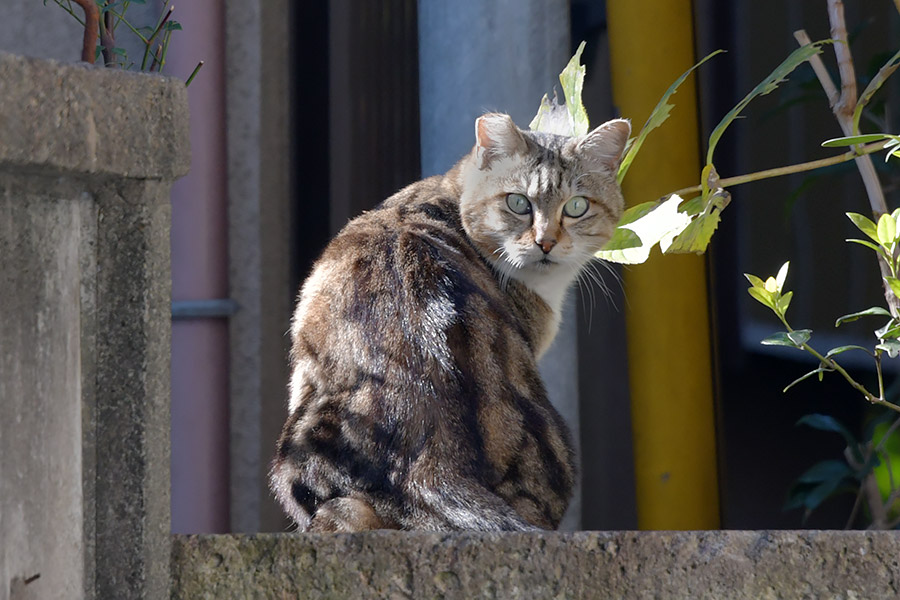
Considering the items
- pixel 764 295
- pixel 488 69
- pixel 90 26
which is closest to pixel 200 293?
pixel 488 69

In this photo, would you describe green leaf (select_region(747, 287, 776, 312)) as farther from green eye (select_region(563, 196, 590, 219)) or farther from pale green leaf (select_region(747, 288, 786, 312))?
green eye (select_region(563, 196, 590, 219))

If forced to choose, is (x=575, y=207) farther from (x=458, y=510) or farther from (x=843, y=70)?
(x=458, y=510)

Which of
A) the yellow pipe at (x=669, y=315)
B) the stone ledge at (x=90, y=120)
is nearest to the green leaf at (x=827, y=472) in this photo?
the yellow pipe at (x=669, y=315)

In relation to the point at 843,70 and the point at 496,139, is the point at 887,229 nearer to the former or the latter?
the point at 843,70

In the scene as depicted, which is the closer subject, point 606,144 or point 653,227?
point 653,227

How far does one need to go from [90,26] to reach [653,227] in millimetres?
885

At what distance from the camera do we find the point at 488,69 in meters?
A: 2.54

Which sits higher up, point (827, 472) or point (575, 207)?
point (575, 207)

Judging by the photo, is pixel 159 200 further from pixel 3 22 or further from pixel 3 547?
pixel 3 22

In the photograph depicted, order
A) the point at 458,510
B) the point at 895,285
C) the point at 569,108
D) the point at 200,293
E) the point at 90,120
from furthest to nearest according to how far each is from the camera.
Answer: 1. the point at 200,293
2. the point at 569,108
3. the point at 458,510
4. the point at 895,285
5. the point at 90,120

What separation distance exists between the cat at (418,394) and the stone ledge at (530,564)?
33cm

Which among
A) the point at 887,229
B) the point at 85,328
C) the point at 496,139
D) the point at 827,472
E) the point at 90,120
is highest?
the point at 496,139

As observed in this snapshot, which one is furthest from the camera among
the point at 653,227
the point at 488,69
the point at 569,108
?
the point at 488,69

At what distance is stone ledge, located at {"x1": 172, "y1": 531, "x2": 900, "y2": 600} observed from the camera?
1.24 m
